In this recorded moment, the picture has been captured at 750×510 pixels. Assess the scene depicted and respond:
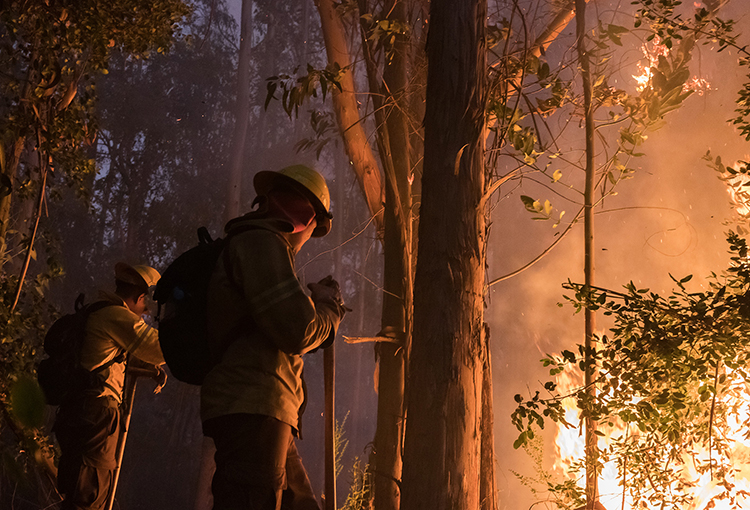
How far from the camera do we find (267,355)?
206 cm

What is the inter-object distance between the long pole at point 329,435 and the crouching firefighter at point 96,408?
52.9 inches

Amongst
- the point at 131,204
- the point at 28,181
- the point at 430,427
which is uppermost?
the point at 131,204

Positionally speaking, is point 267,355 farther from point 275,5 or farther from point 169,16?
point 275,5

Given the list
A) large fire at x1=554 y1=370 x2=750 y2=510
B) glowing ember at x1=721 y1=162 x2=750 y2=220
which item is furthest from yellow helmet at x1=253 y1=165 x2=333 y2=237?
glowing ember at x1=721 y1=162 x2=750 y2=220

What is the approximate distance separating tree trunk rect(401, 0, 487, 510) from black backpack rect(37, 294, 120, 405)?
2.09 m

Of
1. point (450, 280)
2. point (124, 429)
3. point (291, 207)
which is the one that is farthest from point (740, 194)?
point (124, 429)

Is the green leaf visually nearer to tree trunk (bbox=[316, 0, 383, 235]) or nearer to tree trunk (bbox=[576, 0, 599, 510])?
tree trunk (bbox=[576, 0, 599, 510])

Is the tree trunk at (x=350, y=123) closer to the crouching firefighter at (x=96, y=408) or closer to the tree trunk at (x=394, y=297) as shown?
the tree trunk at (x=394, y=297)

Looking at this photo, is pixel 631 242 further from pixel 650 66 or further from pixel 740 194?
pixel 740 194

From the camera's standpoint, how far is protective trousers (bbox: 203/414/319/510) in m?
1.90

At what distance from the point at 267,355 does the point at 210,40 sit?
999 inches

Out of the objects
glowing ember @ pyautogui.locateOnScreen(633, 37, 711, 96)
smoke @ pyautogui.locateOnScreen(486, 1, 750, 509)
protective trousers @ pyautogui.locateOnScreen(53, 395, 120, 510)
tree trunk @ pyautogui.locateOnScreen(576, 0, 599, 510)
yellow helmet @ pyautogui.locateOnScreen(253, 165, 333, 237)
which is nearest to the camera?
yellow helmet @ pyautogui.locateOnScreen(253, 165, 333, 237)

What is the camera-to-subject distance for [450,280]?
8.55 feet

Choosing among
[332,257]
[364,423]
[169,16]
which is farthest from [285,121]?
[169,16]
